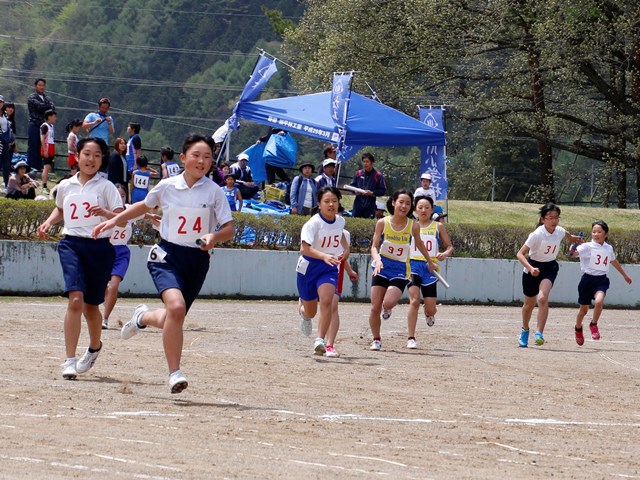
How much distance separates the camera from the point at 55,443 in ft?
22.4

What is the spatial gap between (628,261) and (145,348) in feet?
47.8

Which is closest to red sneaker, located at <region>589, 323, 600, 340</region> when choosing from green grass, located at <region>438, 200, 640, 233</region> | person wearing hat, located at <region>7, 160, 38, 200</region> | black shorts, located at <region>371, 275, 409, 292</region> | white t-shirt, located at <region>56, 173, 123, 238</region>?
black shorts, located at <region>371, 275, 409, 292</region>

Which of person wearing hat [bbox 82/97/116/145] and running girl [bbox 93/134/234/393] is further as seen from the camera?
person wearing hat [bbox 82/97/116/145]

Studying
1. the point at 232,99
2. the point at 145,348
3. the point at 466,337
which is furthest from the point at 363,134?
the point at 232,99

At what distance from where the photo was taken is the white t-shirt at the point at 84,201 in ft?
32.0

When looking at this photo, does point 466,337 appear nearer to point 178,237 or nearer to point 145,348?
point 145,348

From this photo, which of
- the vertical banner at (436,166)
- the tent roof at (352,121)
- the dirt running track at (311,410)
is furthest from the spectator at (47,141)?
the dirt running track at (311,410)

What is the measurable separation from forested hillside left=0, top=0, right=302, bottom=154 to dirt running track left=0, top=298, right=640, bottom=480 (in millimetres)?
68511

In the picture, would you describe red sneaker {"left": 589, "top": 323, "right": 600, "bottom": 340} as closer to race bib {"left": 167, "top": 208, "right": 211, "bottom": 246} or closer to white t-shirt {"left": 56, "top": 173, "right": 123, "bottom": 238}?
white t-shirt {"left": 56, "top": 173, "right": 123, "bottom": 238}

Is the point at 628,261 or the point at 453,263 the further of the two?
the point at 628,261

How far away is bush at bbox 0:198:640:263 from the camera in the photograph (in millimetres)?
20062

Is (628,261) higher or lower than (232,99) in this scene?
lower

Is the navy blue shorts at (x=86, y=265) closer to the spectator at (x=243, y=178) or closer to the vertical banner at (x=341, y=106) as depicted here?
the vertical banner at (x=341, y=106)

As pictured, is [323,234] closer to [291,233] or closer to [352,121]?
[291,233]
